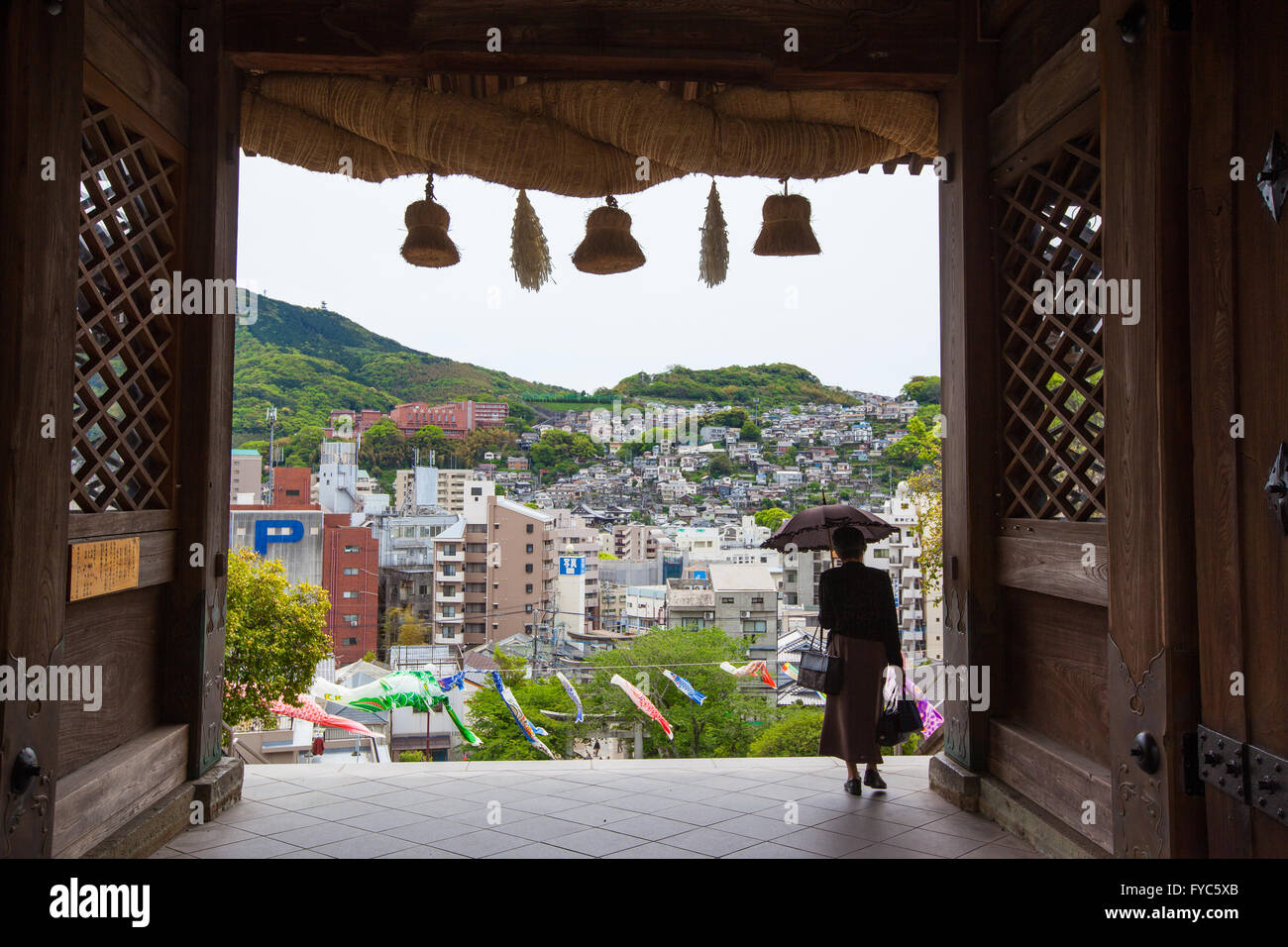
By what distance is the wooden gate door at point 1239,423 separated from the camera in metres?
1.49

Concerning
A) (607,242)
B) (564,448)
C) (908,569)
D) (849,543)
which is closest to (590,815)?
(849,543)

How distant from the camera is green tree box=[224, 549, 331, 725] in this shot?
693cm

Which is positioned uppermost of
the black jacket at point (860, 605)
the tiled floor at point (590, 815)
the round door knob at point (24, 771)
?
the black jacket at point (860, 605)

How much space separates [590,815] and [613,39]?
9.41 feet

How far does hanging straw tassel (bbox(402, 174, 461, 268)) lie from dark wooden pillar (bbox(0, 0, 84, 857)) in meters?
1.68

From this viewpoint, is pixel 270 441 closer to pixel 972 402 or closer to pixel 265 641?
pixel 265 641

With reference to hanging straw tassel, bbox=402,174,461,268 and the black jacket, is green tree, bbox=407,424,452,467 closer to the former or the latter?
hanging straw tassel, bbox=402,174,461,268

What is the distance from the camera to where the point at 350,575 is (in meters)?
28.1

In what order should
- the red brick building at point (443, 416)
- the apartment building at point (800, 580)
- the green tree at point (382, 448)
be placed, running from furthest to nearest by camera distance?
the green tree at point (382, 448)
the apartment building at point (800, 580)
the red brick building at point (443, 416)

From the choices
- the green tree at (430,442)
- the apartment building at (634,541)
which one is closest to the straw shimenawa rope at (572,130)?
the green tree at (430,442)

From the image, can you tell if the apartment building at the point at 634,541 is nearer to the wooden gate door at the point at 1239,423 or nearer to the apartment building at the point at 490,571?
the apartment building at the point at 490,571

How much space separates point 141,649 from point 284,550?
24816 mm

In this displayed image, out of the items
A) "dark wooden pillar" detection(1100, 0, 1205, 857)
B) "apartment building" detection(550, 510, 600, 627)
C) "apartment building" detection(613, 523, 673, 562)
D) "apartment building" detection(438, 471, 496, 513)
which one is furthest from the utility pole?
"dark wooden pillar" detection(1100, 0, 1205, 857)

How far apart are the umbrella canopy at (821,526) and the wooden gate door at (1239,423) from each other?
233 centimetres
